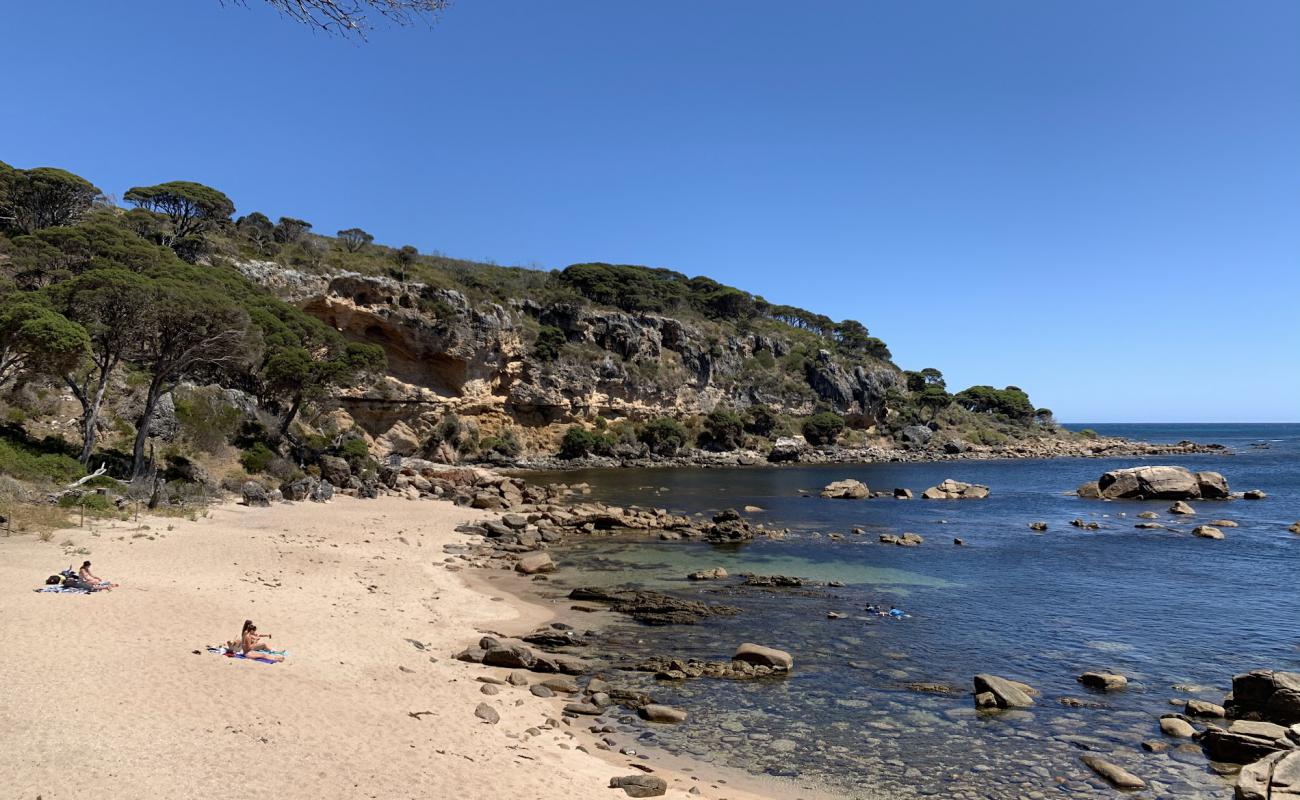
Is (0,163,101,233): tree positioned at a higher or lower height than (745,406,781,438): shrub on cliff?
higher

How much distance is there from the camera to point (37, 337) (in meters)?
21.7

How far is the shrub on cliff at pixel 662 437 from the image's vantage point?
79875 millimetres

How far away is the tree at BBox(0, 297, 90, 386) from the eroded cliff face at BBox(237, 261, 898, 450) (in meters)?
34.1

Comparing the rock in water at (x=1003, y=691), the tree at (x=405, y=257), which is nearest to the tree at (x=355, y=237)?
the tree at (x=405, y=257)

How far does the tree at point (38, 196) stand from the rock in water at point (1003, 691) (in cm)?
5455

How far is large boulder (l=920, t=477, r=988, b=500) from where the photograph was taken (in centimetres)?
5112

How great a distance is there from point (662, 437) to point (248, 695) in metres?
70.8

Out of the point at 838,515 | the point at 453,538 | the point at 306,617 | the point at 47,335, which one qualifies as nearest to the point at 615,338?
the point at 838,515

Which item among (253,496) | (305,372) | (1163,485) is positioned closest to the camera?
(253,496)

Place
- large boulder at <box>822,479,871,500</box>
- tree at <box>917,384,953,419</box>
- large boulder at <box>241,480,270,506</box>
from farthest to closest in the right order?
tree at <box>917,384,953,419</box> < large boulder at <box>822,479,871,500</box> < large boulder at <box>241,480,270,506</box>

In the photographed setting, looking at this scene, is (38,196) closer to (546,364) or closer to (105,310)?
(105,310)

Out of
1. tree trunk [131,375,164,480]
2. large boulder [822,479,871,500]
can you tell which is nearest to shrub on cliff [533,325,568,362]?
large boulder [822,479,871,500]

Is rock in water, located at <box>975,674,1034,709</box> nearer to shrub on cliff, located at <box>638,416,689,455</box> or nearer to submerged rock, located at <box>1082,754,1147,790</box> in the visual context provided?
submerged rock, located at <box>1082,754,1147,790</box>

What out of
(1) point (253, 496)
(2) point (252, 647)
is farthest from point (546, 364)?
(2) point (252, 647)
